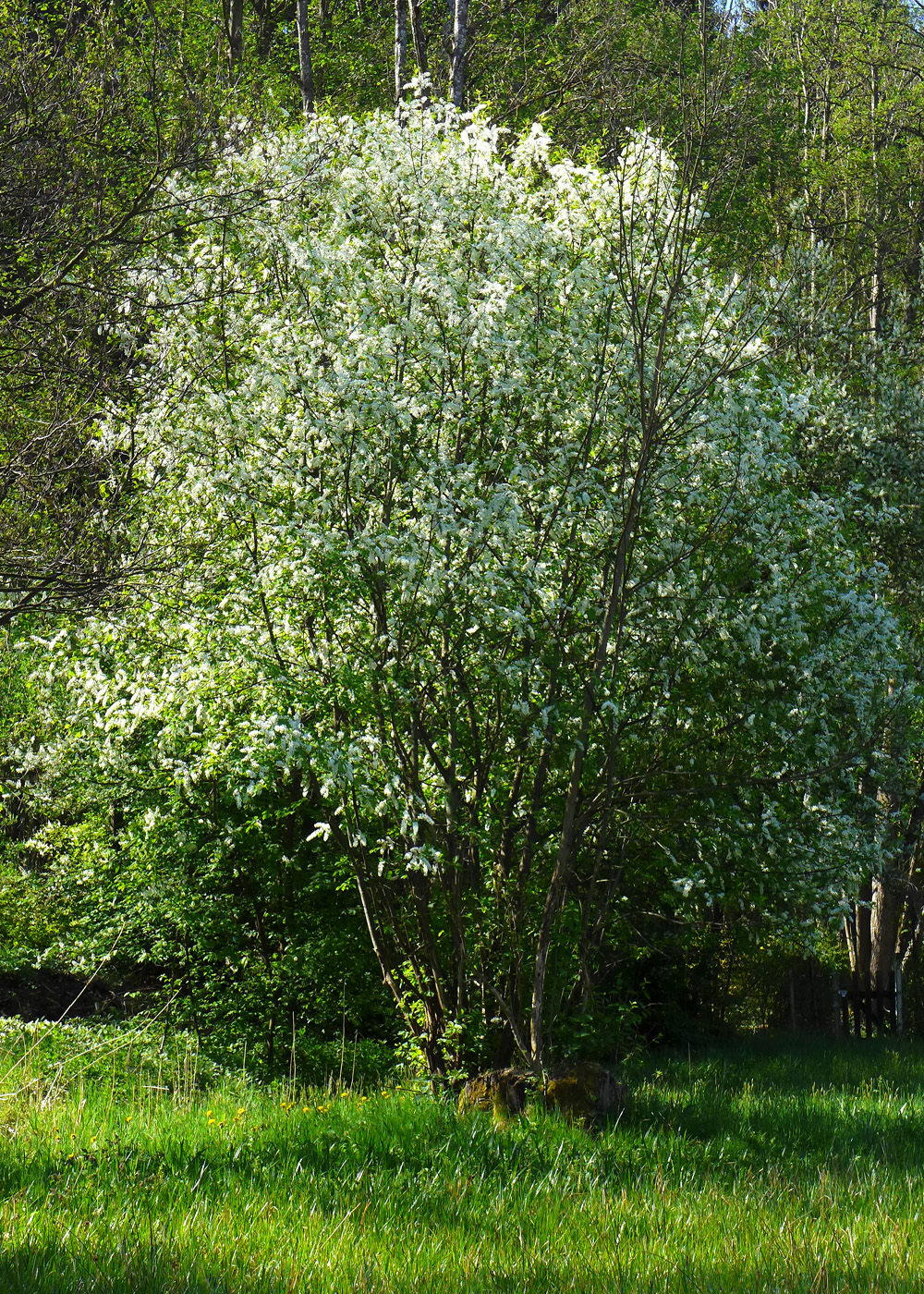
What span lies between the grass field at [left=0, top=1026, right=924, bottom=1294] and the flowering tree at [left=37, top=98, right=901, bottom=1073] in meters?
1.39

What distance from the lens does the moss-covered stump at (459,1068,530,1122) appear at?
6695 millimetres

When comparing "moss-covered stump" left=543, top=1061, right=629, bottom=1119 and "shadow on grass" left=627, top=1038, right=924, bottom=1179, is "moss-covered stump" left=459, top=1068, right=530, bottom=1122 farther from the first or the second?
"shadow on grass" left=627, top=1038, right=924, bottom=1179

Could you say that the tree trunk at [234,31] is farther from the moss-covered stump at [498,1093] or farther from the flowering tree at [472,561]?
the moss-covered stump at [498,1093]

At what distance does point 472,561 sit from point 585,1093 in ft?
11.0

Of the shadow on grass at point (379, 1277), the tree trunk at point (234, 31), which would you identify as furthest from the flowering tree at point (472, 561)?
the tree trunk at point (234, 31)

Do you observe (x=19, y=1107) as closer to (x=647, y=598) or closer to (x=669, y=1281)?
(x=669, y=1281)

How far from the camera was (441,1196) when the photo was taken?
5.01 m

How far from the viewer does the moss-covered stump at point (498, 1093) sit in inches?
264

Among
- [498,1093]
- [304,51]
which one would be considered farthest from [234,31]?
[498,1093]

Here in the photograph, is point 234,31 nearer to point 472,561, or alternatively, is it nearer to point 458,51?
point 458,51

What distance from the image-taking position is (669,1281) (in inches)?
162

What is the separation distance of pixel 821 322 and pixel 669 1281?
Answer: 13.7 meters

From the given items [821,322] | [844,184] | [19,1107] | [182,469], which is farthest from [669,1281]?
[844,184]

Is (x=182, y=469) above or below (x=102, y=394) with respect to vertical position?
below
